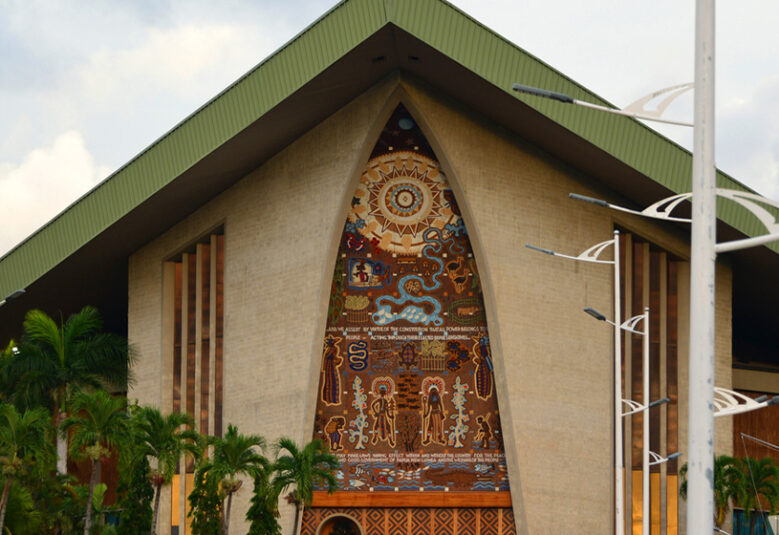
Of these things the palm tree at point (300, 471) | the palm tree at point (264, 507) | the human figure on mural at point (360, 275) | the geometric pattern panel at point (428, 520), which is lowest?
the geometric pattern panel at point (428, 520)

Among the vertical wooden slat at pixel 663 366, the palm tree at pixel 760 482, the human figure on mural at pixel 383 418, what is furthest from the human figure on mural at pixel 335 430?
the palm tree at pixel 760 482

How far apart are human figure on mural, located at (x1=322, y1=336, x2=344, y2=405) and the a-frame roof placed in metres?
4.71

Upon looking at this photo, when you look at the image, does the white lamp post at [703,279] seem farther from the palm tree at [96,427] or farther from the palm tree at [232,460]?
the palm tree at [96,427]

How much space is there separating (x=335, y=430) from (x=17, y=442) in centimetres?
917

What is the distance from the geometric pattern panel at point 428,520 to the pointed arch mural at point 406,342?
55 centimetres

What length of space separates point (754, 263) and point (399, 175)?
850 cm

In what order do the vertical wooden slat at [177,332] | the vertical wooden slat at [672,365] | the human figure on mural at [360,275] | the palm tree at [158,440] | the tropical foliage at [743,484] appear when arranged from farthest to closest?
the vertical wooden slat at [177,332] < the vertical wooden slat at [672,365] < the human figure on mural at [360,275] < the tropical foliage at [743,484] < the palm tree at [158,440]

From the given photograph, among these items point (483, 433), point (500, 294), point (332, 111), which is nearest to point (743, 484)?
point (483, 433)

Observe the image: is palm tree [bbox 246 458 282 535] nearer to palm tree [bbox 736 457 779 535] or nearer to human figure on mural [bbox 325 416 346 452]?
human figure on mural [bbox 325 416 346 452]

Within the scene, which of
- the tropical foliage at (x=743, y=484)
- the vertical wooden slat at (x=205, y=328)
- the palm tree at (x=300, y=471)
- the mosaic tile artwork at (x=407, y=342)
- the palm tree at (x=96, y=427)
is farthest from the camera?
the vertical wooden slat at (x=205, y=328)

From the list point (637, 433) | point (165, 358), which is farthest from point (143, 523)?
point (637, 433)

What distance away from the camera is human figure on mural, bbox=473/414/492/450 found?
30.8 m

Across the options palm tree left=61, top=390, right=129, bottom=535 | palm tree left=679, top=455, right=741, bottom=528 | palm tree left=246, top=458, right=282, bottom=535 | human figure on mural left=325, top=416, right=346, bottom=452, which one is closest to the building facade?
human figure on mural left=325, top=416, right=346, bottom=452

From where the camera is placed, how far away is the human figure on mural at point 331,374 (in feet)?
102
